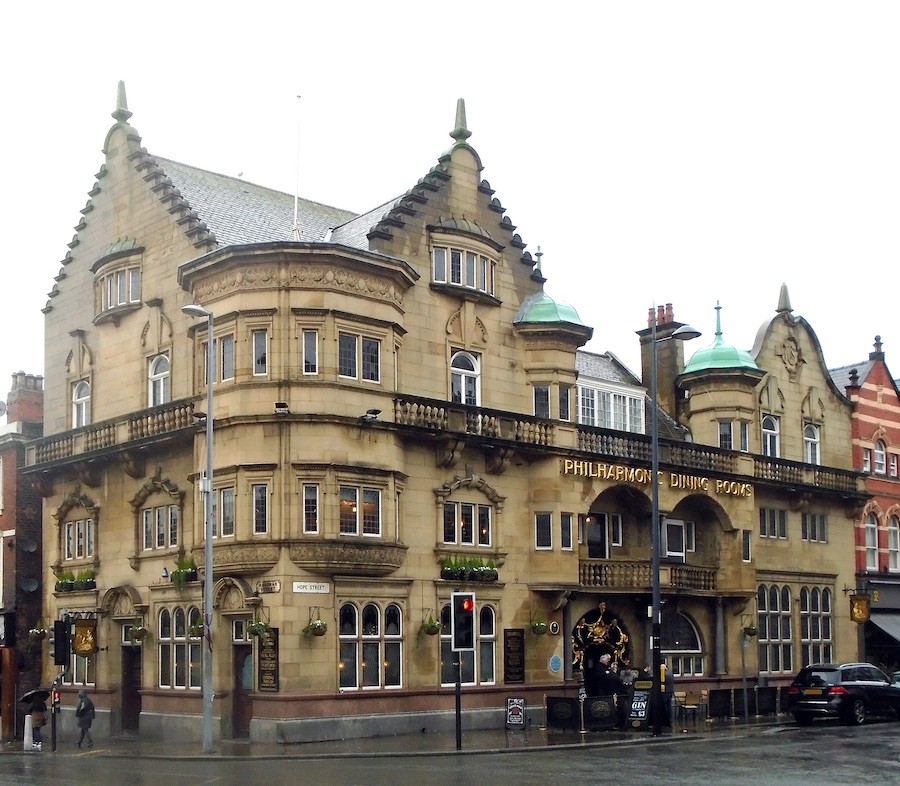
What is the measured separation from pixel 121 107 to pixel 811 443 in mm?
28775

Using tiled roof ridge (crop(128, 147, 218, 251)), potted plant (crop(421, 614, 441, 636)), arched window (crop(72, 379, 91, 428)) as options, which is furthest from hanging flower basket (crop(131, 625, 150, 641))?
tiled roof ridge (crop(128, 147, 218, 251))

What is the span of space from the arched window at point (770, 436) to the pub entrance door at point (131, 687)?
78.9 ft

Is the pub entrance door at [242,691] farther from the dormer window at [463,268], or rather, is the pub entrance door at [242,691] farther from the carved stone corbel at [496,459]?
the dormer window at [463,268]

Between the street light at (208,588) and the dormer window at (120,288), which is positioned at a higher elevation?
the dormer window at (120,288)

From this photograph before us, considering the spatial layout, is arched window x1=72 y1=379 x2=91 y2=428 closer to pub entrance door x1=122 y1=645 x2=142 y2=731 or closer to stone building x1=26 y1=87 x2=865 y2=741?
stone building x1=26 y1=87 x2=865 y2=741

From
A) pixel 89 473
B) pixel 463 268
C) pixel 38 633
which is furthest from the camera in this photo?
pixel 38 633

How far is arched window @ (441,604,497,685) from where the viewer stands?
123ft

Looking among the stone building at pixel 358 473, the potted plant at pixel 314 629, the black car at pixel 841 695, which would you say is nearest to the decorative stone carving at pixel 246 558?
the stone building at pixel 358 473

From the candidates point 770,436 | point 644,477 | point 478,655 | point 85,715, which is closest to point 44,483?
point 85,715

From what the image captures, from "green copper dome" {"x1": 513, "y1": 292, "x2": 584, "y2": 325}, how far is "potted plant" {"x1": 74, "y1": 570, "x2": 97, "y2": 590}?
601 inches

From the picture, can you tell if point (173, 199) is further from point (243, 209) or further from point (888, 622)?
point (888, 622)

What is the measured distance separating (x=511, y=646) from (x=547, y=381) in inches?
324

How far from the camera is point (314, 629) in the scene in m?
33.4

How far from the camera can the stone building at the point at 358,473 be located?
113 feet
